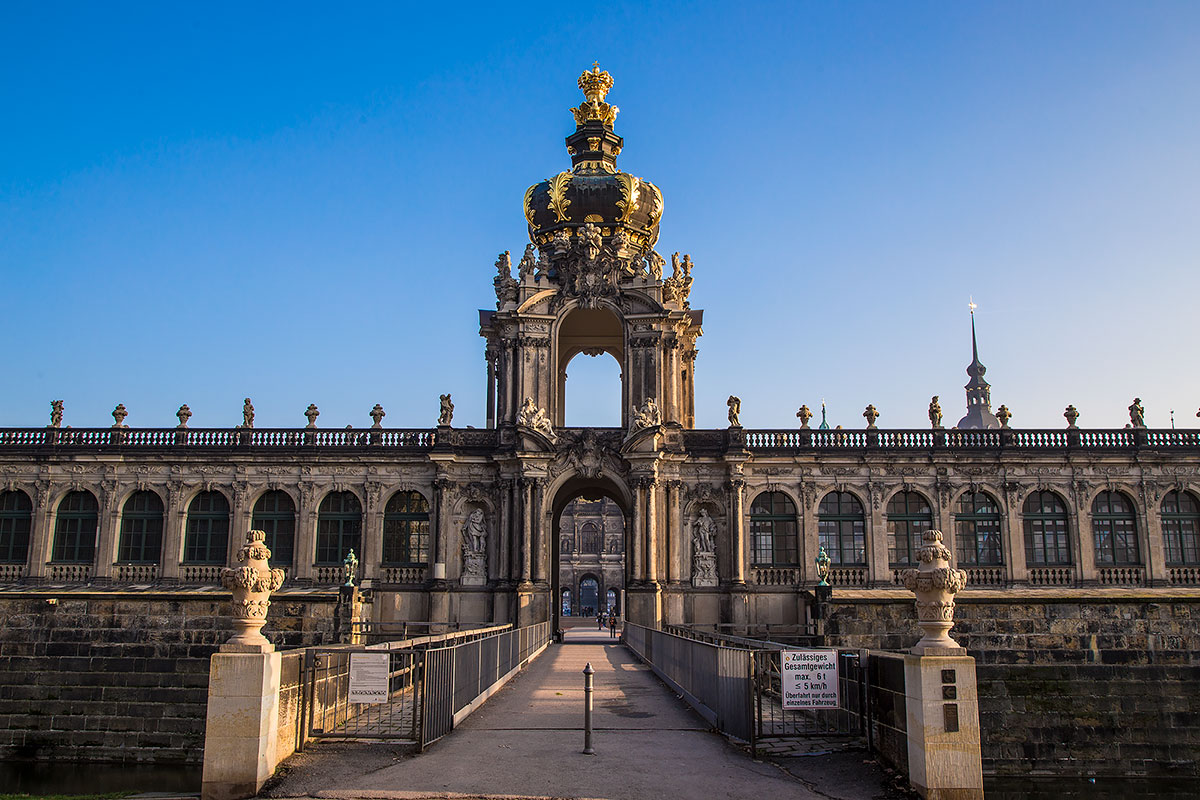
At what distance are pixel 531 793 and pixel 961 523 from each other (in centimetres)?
3285

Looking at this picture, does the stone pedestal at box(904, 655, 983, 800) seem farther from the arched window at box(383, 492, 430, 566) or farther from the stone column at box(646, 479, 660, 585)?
the arched window at box(383, 492, 430, 566)

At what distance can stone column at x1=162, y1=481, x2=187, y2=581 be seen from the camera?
135ft

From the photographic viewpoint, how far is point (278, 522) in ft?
138

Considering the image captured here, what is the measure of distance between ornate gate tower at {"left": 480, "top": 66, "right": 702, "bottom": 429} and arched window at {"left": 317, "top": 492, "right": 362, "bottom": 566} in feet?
23.0

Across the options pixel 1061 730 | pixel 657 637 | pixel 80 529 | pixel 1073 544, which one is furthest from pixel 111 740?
pixel 1073 544

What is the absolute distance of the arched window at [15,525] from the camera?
41.7m

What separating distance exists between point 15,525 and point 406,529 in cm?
1602

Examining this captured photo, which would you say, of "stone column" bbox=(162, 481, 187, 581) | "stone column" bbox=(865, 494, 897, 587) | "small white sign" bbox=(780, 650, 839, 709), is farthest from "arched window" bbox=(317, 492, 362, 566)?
"small white sign" bbox=(780, 650, 839, 709)

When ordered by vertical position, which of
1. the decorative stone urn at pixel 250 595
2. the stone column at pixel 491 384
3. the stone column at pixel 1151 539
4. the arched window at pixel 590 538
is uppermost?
the stone column at pixel 491 384

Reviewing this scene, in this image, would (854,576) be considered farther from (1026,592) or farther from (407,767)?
(407,767)

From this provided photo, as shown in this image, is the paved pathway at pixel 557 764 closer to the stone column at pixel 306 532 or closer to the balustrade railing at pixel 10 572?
the stone column at pixel 306 532

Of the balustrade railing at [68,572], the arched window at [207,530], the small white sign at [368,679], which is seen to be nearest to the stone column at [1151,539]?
the small white sign at [368,679]

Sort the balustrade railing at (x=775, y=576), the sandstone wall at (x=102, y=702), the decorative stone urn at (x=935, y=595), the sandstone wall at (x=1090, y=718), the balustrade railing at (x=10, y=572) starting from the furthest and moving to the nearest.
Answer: the balustrade railing at (x=10, y=572)
the balustrade railing at (x=775, y=576)
the sandstone wall at (x=102, y=702)
the sandstone wall at (x=1090, y=718)
the decorative stone urn at (x=935, y=595)

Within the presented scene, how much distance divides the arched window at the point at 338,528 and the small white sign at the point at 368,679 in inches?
1086
